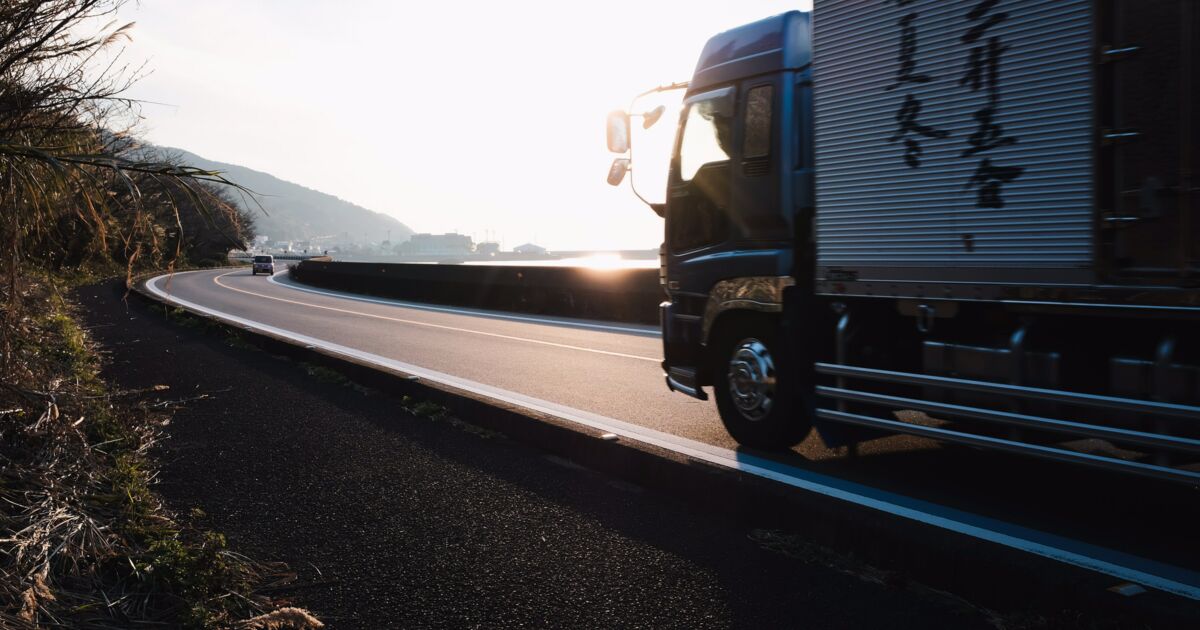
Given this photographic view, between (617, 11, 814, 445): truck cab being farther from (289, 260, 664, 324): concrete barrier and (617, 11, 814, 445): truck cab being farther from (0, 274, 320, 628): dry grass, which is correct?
(289, 260, 664, 324): concrete barrier

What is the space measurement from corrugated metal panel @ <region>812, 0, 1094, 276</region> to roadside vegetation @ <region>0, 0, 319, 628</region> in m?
→ 3.48

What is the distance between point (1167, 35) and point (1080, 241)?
0.96 m

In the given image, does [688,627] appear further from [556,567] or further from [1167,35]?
[1167,35]

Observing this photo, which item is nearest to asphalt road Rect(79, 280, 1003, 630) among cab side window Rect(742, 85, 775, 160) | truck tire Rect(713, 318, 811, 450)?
truck tire Rect(713, 318, 811, 450)

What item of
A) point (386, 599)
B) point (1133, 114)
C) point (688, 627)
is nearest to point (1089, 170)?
point (1133, 114)

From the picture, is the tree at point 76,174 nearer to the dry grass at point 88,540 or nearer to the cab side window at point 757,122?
the dry grass at point 88,540

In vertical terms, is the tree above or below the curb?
above

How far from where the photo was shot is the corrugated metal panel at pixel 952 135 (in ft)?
14.6

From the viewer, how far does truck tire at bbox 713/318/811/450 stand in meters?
6.09

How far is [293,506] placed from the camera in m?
4.90

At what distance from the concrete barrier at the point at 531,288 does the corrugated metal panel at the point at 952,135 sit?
463 inches

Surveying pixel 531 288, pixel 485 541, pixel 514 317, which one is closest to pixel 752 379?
pixel 485 541

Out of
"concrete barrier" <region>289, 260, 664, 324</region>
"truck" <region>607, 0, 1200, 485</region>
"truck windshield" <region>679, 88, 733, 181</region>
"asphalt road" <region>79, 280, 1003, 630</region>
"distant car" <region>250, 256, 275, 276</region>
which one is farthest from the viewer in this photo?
"distant car" <region>250, 256, 275, 276</region>

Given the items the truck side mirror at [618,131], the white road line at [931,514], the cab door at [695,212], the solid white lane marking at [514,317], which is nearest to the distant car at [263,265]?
the solid white lane marking at [514,317]
